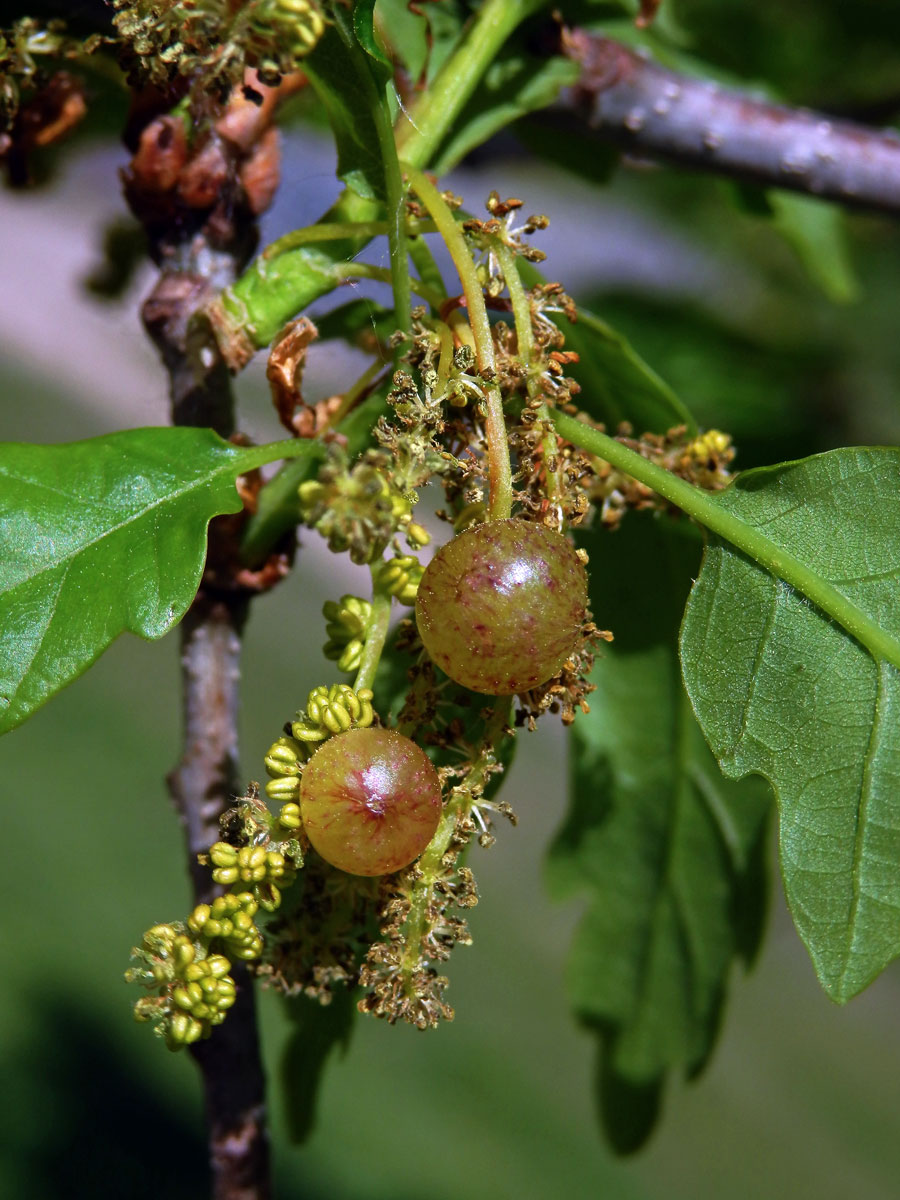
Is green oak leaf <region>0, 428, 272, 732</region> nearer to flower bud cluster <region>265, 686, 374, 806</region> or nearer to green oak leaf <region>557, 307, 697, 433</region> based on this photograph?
flower bud cluster <region>265, 686, 374, 806</region>

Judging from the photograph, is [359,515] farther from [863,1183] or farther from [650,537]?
[863,1183]

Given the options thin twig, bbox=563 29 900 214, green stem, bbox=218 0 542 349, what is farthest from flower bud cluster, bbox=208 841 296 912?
thin twig, bbox=563 29 900 214

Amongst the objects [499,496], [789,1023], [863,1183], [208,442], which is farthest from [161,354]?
[789,1023]

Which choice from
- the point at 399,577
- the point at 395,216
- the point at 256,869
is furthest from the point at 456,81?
the point at 256,869

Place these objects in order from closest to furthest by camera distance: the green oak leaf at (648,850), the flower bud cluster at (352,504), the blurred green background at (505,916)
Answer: the flower bud cluster at (352,504) → the green oak leaf at (648,850) → the blurred green background at (505,916)

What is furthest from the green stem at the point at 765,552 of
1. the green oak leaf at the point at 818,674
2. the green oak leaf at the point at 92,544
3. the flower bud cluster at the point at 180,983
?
the flower bud cluster at the point at 180,983

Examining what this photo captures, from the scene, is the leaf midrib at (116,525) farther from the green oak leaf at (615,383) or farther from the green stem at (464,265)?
the green oak leaf at (615,383)
